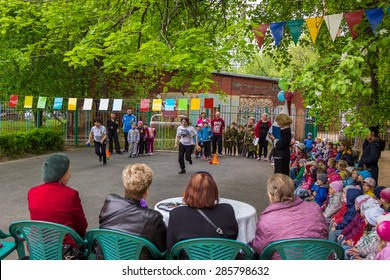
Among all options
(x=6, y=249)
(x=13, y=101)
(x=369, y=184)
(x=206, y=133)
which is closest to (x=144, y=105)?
(x=206, y=133)

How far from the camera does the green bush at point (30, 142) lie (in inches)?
551

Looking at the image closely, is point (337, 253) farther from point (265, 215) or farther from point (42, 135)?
point (42, 135)

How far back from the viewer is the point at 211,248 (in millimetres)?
2844

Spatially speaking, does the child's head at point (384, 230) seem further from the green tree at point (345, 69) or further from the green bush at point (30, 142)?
the green bush at point (30, 142)

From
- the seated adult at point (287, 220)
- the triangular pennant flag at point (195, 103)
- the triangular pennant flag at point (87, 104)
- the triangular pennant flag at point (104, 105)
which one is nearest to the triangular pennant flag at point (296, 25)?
the seated adult at point (287, 220)

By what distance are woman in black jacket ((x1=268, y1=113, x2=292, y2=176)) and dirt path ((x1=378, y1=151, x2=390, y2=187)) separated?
4741mm

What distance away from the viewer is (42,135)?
52.2 ft

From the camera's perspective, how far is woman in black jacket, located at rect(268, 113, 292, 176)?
7.32 meters

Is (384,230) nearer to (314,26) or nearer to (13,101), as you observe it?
(314,26)

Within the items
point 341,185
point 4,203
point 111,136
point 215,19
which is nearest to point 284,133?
point 341,185

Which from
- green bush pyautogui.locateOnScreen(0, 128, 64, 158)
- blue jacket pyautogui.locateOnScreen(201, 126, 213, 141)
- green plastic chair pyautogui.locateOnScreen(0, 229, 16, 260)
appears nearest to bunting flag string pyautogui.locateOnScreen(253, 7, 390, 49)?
green plastic chair pyautogui.locateOnScreen(0, 229, 16, 260)

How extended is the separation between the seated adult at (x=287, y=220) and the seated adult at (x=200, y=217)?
300 mm

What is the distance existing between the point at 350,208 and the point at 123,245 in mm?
3313

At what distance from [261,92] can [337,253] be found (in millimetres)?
25134
